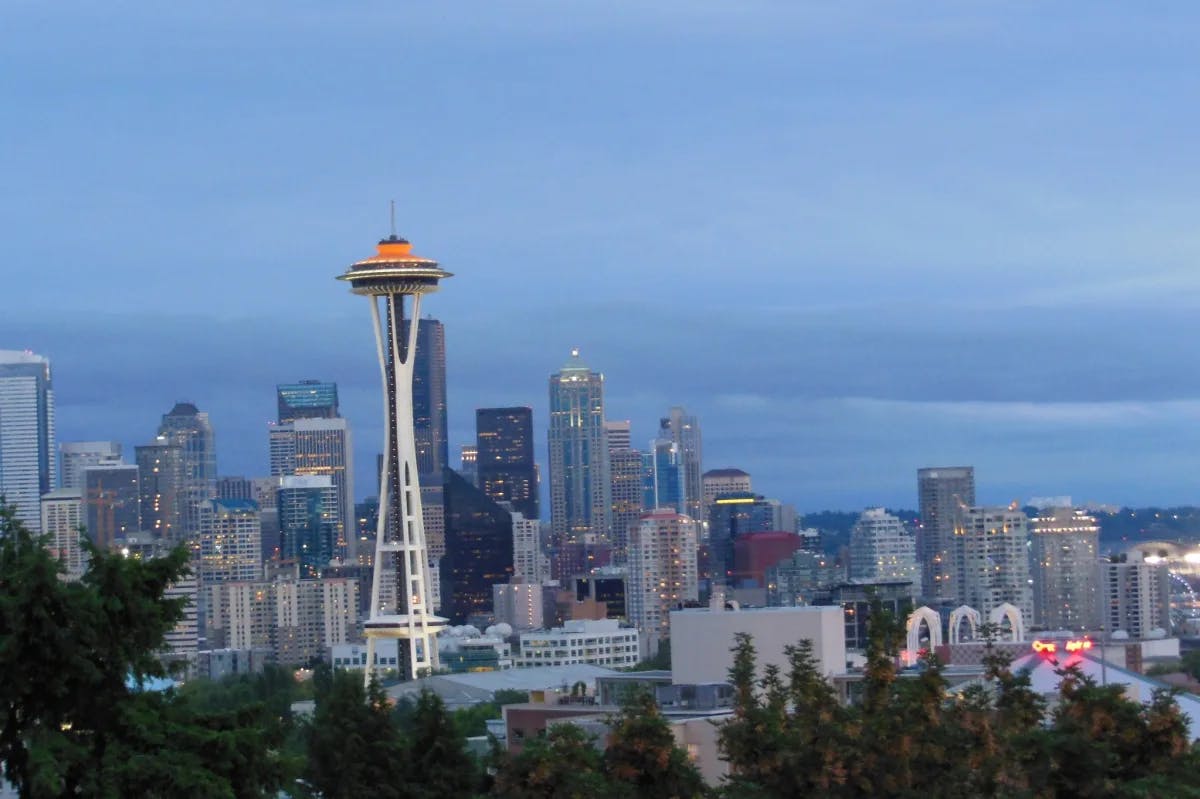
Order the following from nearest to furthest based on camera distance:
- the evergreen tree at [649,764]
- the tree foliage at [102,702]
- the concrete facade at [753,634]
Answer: the tree foliage at [102,702]
the evergreen tree at [649,764]
the concrete facade at [753,634]

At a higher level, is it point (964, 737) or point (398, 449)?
point (398, 449)

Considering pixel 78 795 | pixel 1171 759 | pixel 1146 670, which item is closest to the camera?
pixel 78 795

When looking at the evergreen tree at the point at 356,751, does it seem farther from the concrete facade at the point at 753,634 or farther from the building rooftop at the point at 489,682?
the building rooftop at the point at 489,682

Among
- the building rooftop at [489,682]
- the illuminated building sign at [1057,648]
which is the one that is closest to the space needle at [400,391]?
the building rooftop at [489,682]

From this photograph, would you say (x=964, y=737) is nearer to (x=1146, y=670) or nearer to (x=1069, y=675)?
(x=1069, y=675)

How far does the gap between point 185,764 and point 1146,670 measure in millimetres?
116233

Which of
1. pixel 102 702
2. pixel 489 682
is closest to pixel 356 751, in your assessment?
pixel 102 702

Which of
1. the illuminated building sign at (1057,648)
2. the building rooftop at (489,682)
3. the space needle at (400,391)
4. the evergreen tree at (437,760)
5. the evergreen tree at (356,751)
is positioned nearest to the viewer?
the evergreen tree at (356,751)

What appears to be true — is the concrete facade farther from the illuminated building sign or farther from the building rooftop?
the building rooftop

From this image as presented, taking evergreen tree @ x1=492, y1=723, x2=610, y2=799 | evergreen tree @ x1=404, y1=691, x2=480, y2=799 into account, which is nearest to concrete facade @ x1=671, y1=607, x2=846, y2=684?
evergreen tree @ x1=404, y1=691, x2=480, y2=799

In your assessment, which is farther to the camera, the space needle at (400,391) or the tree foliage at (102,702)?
the space needle at (400,391)

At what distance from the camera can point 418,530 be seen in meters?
179

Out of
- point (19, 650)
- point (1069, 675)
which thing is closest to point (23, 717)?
point (19, 650)

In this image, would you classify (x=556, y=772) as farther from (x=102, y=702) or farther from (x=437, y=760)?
(x=102, y=702)
